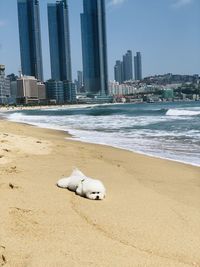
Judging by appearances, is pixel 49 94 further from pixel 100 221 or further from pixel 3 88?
pixel 100 221

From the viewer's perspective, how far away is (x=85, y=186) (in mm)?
5621

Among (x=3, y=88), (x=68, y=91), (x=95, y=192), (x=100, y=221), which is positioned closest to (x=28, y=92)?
(x=3, y=88)

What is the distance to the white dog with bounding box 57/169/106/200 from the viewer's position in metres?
5.45

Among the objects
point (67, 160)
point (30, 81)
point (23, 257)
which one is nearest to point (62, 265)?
point (23, 257)

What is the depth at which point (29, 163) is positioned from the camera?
8453mm

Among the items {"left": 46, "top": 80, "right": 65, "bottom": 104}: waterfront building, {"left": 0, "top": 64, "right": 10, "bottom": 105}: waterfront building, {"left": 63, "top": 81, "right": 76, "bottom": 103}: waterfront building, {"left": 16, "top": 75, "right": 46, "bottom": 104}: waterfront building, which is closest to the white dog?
{"left": 16, "top": 75, "right": 46, "bottom": 104}: waterfront building

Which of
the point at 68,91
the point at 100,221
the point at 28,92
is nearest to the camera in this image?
the point at 100,221

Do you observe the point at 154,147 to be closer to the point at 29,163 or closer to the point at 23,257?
the point at 29,163

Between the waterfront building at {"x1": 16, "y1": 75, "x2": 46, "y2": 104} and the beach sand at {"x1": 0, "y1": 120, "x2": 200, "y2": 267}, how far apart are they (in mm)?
167603

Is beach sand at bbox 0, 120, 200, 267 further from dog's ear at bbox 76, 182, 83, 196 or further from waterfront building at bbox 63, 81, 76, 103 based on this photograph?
waterfront building at bbox 63, 81, 76, 103

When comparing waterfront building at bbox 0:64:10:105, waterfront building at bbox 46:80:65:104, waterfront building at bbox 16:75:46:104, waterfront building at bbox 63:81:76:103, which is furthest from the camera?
waterfront building at bbox 63:81:76:103

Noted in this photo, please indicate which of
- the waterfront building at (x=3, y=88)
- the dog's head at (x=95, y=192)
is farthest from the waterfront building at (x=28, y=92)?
the dog's head at (x=95, y=192)

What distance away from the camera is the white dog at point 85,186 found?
545 cm

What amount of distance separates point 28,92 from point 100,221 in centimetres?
17653
